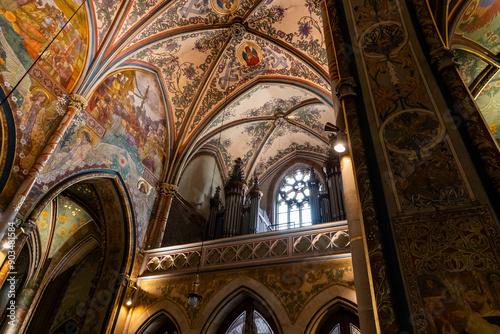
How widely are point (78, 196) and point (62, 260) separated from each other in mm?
3446

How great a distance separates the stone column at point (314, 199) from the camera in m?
11.3

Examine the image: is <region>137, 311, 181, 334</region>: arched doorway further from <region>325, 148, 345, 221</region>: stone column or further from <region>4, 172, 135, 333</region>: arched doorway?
<region>325, 148, 345, 221</region>: stone column

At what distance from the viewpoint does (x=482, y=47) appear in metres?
6.42

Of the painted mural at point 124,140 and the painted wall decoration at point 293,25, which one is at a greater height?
the painted wall decoration at point 293,25

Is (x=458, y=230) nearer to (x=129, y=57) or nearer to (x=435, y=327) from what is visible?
(x=435, y=327)

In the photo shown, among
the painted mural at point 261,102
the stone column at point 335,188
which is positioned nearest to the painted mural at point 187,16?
the painted mural at point 261,102

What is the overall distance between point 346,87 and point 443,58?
3.79 ft

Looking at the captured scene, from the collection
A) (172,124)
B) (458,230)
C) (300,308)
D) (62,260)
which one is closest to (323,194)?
(300,308)

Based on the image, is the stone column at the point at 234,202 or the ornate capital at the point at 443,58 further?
the stone column at the point at 234,202

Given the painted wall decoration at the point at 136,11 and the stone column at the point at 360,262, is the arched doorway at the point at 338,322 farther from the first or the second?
the painted wall decoration at the point at 136,11

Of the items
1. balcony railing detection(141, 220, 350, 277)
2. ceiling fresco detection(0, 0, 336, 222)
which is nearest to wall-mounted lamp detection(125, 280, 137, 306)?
balcony railing detection(141, 220, 350, 277)

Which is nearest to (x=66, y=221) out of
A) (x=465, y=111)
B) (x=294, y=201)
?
(x=294, y=201)

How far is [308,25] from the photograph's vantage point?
991cm

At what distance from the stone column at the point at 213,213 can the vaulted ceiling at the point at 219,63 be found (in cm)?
207
